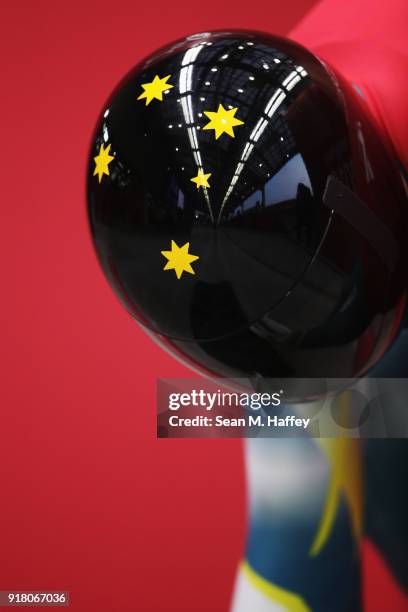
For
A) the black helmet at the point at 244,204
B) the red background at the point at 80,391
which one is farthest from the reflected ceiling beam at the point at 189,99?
the red background at the point at 80,391

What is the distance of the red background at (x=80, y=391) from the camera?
118cm

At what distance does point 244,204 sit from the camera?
0.61 meters

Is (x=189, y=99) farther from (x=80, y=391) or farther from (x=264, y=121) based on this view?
(x=80, y=391)

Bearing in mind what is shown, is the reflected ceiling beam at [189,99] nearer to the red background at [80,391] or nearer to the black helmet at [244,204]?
the black helmet at [244,204]

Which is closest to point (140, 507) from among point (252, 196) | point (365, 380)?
point (365, 380)

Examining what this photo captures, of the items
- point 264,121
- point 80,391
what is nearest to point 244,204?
point 264,121

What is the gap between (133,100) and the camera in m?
0.64

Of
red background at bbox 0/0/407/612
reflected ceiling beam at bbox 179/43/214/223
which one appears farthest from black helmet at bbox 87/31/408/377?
red background at bbox 0/0/407/612

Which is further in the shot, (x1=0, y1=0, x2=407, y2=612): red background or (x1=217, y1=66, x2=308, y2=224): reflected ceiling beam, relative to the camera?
(x1=0, y1=0, x2=407, y2=612): red background

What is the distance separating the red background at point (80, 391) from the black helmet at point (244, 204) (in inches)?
20.3

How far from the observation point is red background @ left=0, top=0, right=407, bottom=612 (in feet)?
3.87

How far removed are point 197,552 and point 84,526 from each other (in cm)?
17

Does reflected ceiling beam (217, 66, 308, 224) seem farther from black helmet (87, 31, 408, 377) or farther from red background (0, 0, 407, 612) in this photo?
red background (0, 0, 407, 612)

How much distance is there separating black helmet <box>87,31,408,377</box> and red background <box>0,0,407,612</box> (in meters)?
0.51
